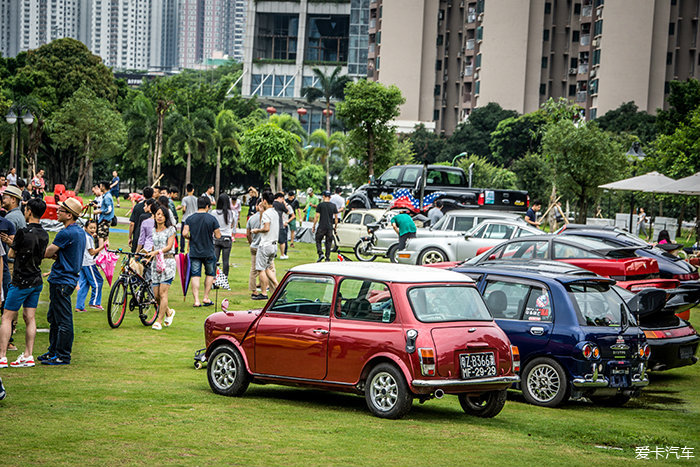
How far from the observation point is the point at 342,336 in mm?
8977

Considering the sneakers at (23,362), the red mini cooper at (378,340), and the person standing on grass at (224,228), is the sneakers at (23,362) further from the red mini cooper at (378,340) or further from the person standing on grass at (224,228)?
the person standing on grass at (224,228)

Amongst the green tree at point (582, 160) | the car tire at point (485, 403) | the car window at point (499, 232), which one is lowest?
the car tire at point (485, 403)

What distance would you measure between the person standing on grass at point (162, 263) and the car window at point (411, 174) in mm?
21504

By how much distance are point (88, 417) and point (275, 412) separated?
A: 180cm

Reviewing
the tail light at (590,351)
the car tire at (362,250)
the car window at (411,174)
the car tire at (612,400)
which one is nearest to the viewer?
the tail light at (590,351)

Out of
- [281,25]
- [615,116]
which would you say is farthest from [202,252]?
[281,25]

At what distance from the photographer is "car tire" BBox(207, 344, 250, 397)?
9.75 metres

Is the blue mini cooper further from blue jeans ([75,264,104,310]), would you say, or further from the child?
blue jeans ([75,264,104,310])

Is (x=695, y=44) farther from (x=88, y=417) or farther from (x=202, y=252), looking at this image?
(x=88, y=417)

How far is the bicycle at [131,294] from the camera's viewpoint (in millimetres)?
14133

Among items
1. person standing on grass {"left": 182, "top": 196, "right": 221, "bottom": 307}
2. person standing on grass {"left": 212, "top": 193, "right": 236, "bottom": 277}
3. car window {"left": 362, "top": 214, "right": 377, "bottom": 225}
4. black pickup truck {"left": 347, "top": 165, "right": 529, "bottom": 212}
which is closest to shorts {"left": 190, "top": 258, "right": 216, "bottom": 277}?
person standing on grass {"left": 182, "top": 196, "right": 221, "bottom": 307}

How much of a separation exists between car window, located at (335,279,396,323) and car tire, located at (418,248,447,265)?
48.3ft

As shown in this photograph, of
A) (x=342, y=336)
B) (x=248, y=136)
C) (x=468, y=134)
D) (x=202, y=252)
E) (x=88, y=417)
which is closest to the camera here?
(x=88, y=417)

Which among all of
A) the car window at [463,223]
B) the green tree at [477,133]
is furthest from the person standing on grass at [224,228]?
the green tree at [477,133]
